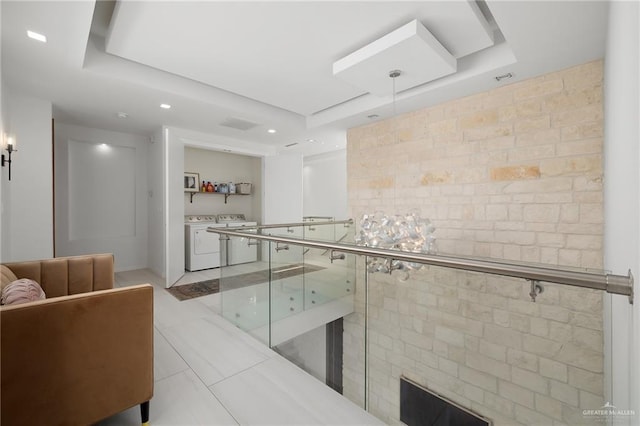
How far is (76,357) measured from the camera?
4.21 ft

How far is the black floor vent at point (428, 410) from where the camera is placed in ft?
6.24

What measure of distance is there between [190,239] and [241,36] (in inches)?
154

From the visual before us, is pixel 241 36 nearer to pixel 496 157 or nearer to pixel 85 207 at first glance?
pixel 496 157

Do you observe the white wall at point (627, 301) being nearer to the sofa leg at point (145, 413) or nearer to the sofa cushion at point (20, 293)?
the sofa leg at point (145, 413)

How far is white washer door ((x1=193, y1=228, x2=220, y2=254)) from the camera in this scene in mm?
5282

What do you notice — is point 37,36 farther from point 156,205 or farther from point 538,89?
point 538,89

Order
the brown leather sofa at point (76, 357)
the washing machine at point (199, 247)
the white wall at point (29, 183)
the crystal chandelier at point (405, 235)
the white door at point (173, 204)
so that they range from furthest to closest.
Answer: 1. the washing machine at point (199, 247)
2. the white door at point (173, 204)
3. the white wall at point (29, 183)
4. the crystal chandelier at point (405, 235)
5. the brown leather sofa at point (76, 357)

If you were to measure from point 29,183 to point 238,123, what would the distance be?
102 inches

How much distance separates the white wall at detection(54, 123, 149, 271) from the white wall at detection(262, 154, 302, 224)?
2.24 m

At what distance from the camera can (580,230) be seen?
2.52 metres

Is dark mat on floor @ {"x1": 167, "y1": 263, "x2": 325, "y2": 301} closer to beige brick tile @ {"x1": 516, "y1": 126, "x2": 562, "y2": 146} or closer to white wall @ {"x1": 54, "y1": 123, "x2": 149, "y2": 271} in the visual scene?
white wall @ {"x1": 54, "y1": 123, "x2": 149, "y2": 271}

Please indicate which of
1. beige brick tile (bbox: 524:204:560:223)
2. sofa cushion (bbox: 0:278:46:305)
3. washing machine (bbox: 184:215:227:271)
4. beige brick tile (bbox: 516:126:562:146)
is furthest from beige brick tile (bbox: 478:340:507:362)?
washing machine (bbox: 184:215:227:271)

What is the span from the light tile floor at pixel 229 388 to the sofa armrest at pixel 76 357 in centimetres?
32

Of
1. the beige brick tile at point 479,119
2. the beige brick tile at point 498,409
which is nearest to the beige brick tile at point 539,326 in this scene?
the beige brick tile at point 498,409
